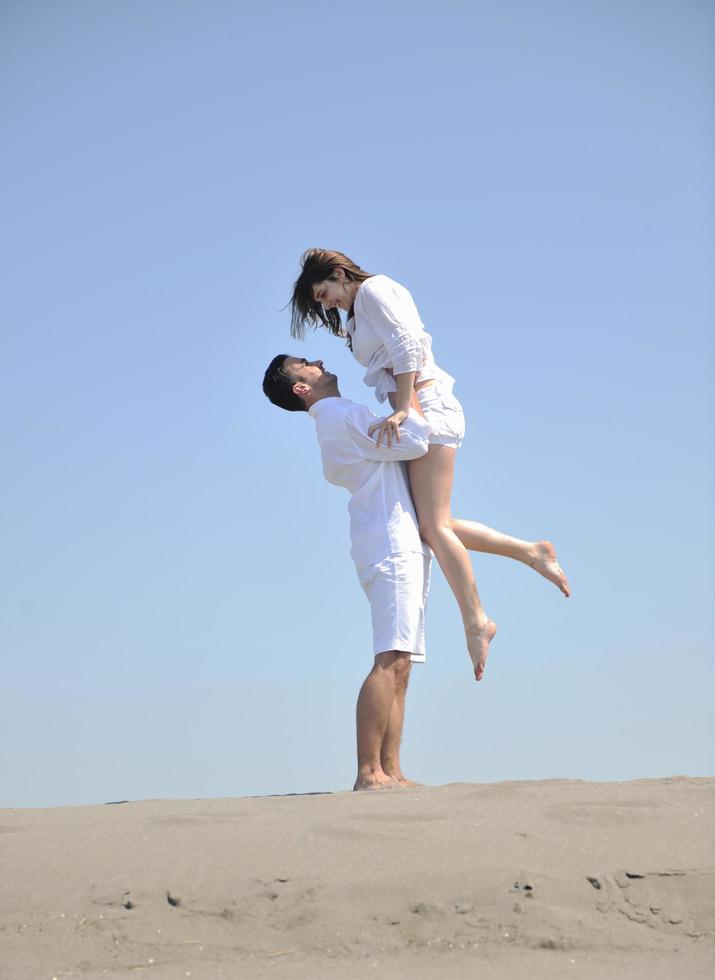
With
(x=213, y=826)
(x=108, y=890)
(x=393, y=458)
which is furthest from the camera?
(x=393, y=458)

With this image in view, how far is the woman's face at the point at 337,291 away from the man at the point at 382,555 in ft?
1.47

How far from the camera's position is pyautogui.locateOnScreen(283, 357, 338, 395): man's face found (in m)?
5.29

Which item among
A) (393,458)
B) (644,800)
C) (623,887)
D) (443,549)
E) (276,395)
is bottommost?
(623,887)

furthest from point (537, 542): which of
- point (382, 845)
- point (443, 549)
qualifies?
point (382, 845)

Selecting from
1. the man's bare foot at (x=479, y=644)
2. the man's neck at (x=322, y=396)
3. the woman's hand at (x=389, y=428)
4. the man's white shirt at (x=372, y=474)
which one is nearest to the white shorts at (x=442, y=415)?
the man's white shirt at (x=372, y=474)

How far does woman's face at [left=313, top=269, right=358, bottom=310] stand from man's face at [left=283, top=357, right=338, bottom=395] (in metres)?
0.31

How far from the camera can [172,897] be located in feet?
10.00

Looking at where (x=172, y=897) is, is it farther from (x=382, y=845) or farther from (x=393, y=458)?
(x=393, y=458)

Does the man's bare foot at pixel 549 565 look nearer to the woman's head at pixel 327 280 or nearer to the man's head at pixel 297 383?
the man's head at pixel 297 383

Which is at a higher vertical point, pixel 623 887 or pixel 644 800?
pixel 644 800

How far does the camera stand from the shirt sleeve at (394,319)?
4938 millimetres

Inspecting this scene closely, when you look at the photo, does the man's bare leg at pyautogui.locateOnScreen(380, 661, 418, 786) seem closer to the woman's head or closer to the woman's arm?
the woman's arm

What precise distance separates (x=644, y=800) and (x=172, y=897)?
5.12 feet

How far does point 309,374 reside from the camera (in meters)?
5.32
